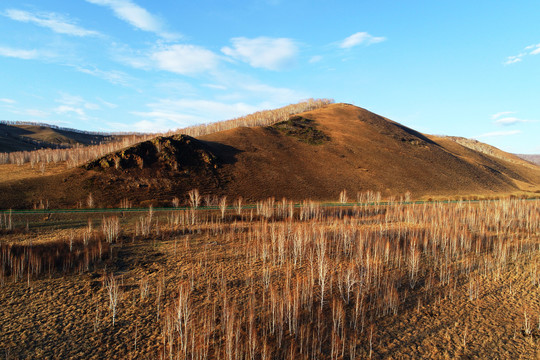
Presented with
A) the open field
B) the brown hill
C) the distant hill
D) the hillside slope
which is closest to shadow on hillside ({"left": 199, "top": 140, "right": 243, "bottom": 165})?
the brown hill

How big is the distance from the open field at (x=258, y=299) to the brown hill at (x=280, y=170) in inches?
691

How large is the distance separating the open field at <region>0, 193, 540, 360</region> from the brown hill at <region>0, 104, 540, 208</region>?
57.6 feet

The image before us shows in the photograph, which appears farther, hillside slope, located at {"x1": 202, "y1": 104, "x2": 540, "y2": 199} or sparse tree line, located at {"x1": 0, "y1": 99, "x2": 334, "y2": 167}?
sparse tree line, located at {"x1": 0, "y1": 99, "x2": 334, "y2": 167}

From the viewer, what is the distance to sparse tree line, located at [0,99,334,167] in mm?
48425

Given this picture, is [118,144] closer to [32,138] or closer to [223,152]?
[223,152]

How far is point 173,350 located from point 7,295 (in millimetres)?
7343

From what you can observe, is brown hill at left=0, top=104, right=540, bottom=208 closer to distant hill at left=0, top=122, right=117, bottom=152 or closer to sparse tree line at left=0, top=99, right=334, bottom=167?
sparse tree line at left=0, top=99, right=334, bottom=167

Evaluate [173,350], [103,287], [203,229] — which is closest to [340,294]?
[173,350]

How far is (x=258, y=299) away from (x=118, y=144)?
5668 cm

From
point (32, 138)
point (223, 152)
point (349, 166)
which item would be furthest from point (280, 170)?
point (32, 138)

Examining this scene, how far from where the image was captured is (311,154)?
59.5m

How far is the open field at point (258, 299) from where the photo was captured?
799 cm

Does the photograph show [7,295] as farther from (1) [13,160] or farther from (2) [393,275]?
(1) [13,160]

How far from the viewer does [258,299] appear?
10250mm
